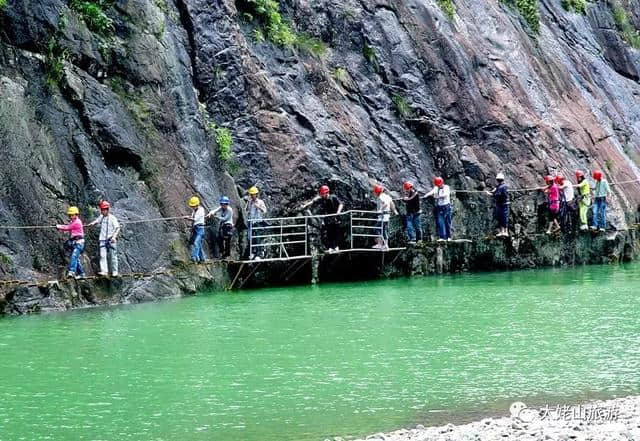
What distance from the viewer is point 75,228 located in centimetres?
2269

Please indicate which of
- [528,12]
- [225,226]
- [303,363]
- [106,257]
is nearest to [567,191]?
[528,12]

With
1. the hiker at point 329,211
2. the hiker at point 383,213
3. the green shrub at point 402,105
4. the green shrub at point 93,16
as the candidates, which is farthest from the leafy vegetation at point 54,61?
the green shrub at point 402,105

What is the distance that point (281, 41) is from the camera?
106 feet

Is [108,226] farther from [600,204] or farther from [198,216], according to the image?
[600,204]

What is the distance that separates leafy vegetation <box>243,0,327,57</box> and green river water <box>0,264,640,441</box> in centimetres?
1022

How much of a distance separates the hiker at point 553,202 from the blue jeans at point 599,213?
4.37ft

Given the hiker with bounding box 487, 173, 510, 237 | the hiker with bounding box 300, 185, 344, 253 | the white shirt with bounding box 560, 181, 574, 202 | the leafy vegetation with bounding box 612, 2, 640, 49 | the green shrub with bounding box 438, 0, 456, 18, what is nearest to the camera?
the hiker with bounding box 300, 185, 344, 253

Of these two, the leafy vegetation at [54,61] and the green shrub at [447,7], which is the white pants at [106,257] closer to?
the leafy vegetation at [54,61]

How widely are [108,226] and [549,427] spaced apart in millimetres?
14519

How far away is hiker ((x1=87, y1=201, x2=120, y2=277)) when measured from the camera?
2339 centimetres

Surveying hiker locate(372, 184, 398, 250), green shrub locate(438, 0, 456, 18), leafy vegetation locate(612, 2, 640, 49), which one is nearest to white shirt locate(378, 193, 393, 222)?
hiker locate(372, 184, 398, 250)

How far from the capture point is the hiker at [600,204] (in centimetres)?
3319

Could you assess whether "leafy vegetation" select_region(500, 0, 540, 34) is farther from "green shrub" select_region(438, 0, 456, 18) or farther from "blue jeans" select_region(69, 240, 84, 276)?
"blue jeans" select_region(69, 240, 84, 276)

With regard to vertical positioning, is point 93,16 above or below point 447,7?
below
